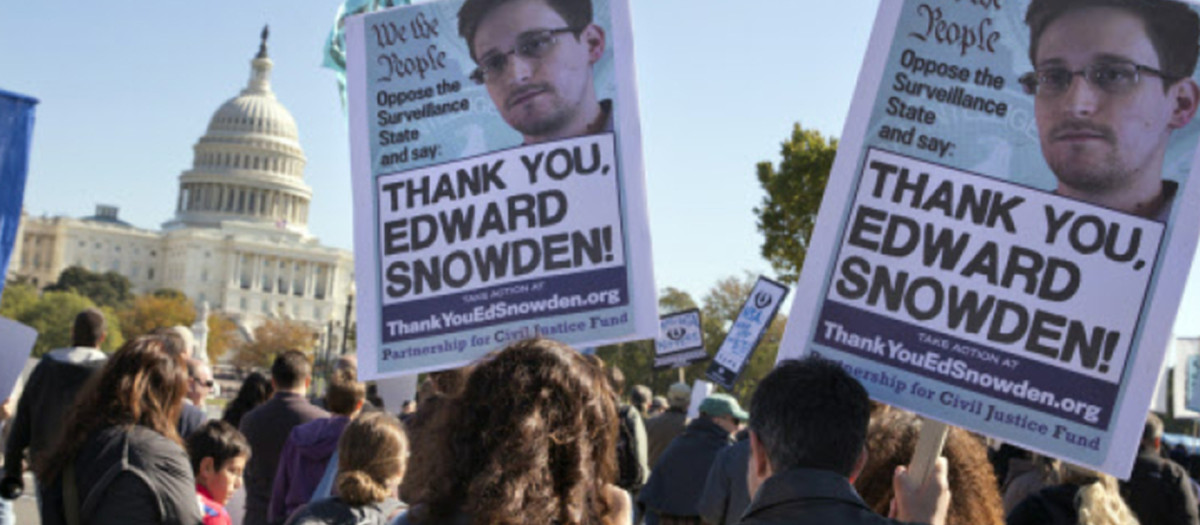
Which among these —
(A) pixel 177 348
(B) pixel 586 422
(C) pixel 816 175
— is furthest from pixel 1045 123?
(C) pixel 816 175

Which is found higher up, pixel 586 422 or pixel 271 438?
pixel 586 422

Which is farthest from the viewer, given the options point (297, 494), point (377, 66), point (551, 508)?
point (297, 494)

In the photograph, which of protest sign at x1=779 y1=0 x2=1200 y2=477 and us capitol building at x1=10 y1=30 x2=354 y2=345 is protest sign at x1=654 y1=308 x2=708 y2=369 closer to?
protest sign at x1=779 y1=0 x2=1200 y2=477

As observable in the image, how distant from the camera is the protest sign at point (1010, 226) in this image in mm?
3562

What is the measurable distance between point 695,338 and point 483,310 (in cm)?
924

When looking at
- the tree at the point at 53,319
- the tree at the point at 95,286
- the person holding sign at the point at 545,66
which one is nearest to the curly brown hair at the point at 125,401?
the person holding sign at the point at 545,66

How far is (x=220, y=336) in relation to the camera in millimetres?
113125

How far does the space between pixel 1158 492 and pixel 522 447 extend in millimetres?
4770

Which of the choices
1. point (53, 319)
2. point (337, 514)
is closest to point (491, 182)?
point (337, 514)

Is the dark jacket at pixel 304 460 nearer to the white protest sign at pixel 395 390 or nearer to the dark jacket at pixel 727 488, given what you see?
the dark jacket at pixel 727 488

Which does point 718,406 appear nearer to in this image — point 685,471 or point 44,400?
point 685,471

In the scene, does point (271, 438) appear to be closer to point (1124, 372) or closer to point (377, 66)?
point (377, 66)

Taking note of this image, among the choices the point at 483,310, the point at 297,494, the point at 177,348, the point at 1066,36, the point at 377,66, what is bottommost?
the point at 297,494

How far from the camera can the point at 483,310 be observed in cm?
451
